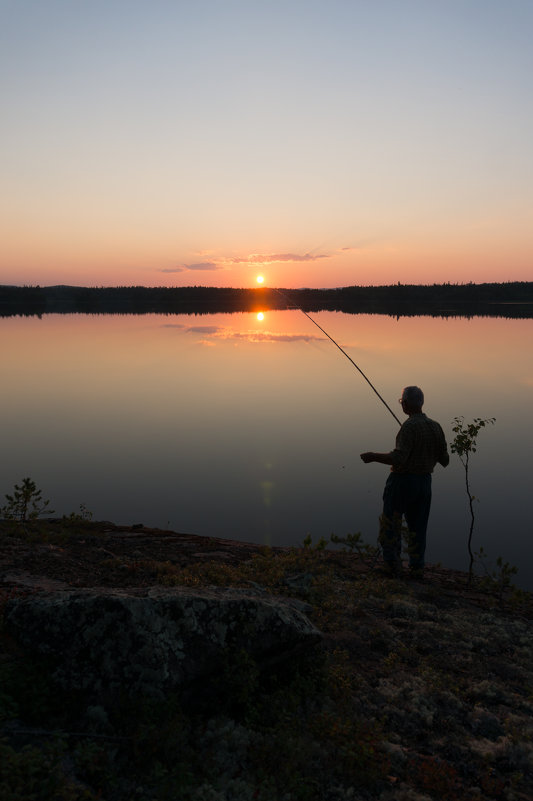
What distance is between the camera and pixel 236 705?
4.31 meters

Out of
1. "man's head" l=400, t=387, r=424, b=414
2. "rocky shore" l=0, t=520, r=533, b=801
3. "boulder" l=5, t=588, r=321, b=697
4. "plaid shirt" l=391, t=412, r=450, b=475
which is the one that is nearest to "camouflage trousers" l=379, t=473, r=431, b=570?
"plaid shirt" l=391, t=412, r=450, b=475

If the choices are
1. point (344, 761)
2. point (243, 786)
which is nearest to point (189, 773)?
point (243, 786)

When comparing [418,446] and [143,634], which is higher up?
[418,446]

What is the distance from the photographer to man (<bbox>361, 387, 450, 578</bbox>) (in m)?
8.02

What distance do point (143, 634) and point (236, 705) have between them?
3.34 feet

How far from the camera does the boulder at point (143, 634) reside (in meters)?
3.96

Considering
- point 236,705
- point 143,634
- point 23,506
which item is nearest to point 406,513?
point 236,705

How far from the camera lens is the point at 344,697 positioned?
186 inches

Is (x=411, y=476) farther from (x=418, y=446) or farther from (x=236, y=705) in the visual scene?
(x=236, y=705)

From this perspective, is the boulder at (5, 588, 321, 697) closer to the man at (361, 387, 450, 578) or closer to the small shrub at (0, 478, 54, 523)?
the man at (361, 387, 450, 578)

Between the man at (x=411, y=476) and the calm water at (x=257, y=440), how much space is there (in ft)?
7.53

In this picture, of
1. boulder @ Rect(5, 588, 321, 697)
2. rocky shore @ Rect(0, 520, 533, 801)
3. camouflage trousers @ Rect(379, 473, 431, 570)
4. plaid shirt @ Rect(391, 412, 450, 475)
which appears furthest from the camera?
camouflage trousers @ Rect(379, 473, 431, 570)

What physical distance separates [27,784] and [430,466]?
259 inches

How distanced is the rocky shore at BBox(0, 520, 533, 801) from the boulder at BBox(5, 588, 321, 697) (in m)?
0.01
